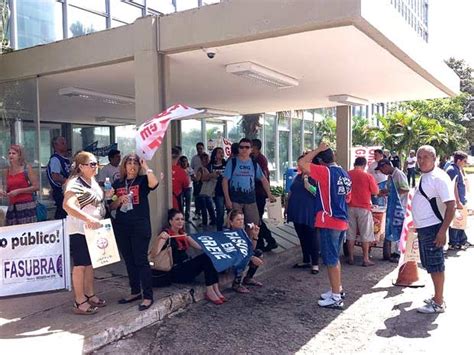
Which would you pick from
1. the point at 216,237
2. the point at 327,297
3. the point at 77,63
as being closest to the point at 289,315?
the point at 327,297

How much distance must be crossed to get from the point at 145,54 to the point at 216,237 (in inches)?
97.3

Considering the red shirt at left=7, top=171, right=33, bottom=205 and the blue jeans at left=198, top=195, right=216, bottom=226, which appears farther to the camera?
the blue jeans at left=198, top=195, right=216, bottom=226

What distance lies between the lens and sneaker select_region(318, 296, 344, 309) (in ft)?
16.9

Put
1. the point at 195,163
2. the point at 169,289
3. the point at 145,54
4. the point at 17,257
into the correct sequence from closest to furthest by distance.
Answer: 1. the point at 17,257
2. the point at 169,289
3. the point at 145,54
4. the point at 195,163

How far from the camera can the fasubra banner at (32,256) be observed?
4578mm

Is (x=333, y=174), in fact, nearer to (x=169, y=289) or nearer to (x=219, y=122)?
(x=169, y=289)

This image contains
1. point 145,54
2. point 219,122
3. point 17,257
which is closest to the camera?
point 17,257


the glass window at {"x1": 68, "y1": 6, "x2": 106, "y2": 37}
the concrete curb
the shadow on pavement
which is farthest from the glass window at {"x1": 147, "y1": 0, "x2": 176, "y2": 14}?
the shadow on pavement

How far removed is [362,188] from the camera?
6.94 meters

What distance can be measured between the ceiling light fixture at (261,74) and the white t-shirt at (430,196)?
301 cm

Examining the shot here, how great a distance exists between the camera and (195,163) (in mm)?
10602

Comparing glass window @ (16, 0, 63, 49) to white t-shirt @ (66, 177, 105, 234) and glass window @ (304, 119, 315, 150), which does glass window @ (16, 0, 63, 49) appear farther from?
glass window @ (304, 119, 315, 150)

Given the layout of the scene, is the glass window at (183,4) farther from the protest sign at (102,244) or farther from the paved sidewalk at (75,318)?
the protest sign at (102,244)

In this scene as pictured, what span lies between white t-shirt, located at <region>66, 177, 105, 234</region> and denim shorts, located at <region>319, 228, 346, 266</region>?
241 centimetres
